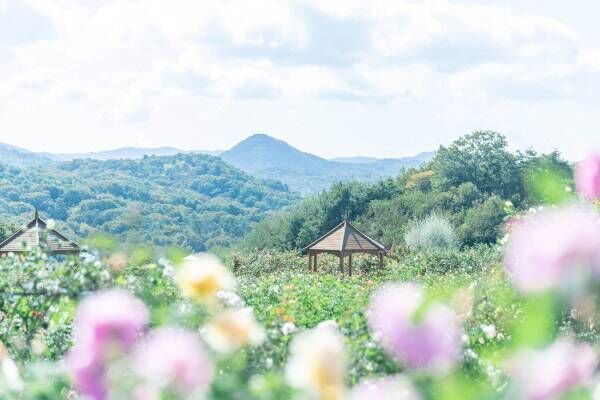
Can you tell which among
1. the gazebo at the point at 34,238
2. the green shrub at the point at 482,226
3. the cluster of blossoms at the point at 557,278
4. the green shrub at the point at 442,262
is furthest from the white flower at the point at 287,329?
the green shrub at the point at 482,226

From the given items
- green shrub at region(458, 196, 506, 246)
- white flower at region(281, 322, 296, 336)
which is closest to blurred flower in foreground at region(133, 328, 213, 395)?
white flower at region(281, 322, 296, 336)

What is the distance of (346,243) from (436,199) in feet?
47.8

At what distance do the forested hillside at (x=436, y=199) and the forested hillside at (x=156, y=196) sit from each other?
887 inches

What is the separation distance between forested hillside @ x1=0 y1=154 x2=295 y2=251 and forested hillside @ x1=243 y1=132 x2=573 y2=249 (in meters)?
22.5

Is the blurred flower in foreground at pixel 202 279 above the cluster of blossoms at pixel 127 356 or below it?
above

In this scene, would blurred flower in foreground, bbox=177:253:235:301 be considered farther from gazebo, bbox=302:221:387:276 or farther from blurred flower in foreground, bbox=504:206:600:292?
gazebo, bbox=302:221:387:276

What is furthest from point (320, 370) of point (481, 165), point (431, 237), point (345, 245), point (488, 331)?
point (481, 165)

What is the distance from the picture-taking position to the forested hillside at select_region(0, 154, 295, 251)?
75.0 metres

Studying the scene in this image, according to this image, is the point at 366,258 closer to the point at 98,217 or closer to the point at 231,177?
the point at 98,217

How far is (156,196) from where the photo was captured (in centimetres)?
9775

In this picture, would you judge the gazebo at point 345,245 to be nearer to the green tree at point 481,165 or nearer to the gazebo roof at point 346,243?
the gazebo roof at point 346,243

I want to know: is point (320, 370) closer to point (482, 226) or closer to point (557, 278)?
point (557, 278)

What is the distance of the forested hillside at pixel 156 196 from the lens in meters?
75.0

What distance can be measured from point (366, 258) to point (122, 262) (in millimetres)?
17564
